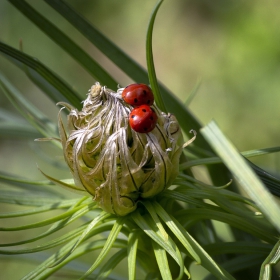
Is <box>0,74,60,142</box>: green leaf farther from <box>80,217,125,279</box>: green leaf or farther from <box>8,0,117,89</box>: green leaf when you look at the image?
<box>80,217,125,279</box>: green leaf

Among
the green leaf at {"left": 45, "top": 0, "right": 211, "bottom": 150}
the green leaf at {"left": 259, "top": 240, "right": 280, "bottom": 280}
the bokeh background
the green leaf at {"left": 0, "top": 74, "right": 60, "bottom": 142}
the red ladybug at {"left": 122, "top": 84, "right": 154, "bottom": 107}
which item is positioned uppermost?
the bokeh background

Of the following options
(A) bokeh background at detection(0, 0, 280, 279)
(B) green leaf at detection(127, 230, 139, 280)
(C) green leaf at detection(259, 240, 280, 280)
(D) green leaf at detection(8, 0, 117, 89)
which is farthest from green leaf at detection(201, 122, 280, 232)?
(A) bokeh background at detection(0, 0, 280, 279)


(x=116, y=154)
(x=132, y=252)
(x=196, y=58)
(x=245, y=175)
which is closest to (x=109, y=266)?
(x=132, y=252)

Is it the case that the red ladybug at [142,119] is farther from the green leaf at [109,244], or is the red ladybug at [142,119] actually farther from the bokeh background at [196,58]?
the bokeh background at [196,58]

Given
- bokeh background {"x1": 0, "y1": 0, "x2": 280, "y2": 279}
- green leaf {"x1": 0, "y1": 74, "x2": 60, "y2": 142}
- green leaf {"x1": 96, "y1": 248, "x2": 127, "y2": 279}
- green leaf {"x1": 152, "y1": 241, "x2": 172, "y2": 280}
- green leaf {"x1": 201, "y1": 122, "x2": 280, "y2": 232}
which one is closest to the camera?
green leaf {"x1": 201, "y1": 122, "x2": 280, "y2": 232}

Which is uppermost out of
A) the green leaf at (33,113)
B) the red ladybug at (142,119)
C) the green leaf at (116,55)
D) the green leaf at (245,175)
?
the green leaf at (33,113)

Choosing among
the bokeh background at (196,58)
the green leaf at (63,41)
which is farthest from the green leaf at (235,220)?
the bokeh background at (196,58)

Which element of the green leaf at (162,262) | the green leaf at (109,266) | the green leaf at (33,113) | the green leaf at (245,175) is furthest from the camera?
the green leaf at (33,113)
